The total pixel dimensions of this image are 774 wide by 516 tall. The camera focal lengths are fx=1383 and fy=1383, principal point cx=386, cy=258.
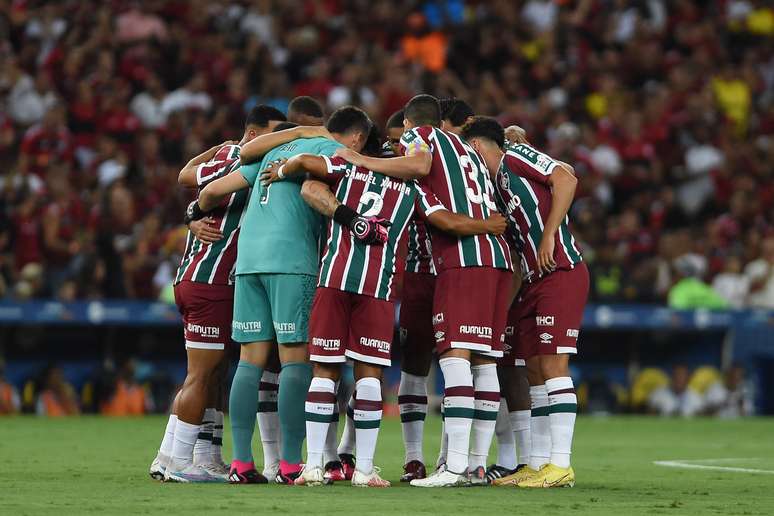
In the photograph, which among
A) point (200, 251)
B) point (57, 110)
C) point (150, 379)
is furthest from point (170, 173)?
point (200, 251)

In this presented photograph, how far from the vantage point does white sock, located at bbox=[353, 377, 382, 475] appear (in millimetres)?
8086

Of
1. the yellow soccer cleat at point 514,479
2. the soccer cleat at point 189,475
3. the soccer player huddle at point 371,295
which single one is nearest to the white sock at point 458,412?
the soccer player huddle at point 371,295

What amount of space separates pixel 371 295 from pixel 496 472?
1627 mm

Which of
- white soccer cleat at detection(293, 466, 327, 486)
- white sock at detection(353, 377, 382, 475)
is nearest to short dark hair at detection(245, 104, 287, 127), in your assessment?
white sock at detection(353, 377, 382, 475)

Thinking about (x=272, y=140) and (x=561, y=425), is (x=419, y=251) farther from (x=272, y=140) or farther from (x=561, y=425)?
(x=561, y=425)

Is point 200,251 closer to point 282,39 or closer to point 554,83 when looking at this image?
point 282,39

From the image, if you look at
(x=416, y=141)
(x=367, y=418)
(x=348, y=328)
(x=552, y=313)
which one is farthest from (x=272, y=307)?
(x=552, y=313)

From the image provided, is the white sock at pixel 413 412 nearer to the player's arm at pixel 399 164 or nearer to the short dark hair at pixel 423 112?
the player's arm at pixel 399 164

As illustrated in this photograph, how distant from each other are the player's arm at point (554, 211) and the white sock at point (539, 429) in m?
0.81

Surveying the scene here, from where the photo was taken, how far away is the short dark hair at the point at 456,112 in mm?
9266

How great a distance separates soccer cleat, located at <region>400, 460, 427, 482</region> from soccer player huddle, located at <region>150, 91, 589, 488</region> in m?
0.07

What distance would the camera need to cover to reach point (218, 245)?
29.0ft

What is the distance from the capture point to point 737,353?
18.4 meters

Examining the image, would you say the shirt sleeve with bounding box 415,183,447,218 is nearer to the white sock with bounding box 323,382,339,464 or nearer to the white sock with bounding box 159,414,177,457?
the white sock with bounding box 323,382,339,464
